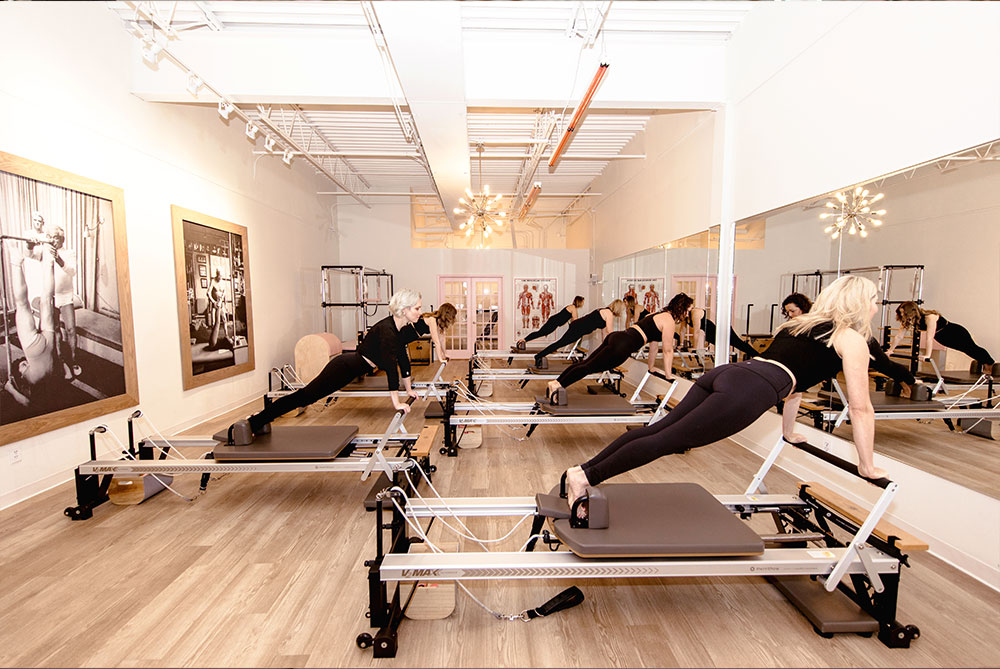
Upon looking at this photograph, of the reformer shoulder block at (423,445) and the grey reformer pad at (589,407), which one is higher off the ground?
the reformer shoulder block at (423,445)

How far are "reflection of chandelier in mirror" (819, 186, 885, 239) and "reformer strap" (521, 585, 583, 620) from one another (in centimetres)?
281

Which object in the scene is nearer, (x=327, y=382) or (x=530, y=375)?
(x=327, y=382)

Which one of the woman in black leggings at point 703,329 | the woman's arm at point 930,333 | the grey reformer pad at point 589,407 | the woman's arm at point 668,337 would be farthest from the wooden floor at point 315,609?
the woman's arm at point 668,337

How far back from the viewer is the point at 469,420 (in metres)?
4.09

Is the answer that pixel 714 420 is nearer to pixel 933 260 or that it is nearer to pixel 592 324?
pixel 933 260

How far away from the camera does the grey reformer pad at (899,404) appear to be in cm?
275

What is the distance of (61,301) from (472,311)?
760cm

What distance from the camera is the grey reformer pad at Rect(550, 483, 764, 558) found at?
1782 millimetres

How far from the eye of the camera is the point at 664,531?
188cm

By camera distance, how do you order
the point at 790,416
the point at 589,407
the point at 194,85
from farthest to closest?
1. the point at 589,407
2. the point at 194,85
3. the point at 790,416

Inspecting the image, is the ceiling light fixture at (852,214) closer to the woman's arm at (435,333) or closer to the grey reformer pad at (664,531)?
the grey reformer pad at (664,531)

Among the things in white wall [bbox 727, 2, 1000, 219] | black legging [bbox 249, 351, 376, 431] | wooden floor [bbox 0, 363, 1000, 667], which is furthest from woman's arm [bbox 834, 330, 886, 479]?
black legging [bbox 249, 351, 376, 431]

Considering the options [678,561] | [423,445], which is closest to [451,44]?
[423,445]

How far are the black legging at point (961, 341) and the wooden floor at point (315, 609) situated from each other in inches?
42.3
